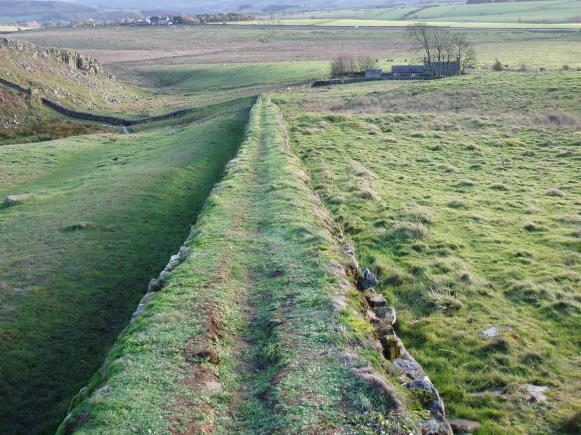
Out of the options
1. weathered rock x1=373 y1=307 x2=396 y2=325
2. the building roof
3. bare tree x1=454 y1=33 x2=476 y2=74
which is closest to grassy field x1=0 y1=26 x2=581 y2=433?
weathered rock x1=373 y1=307 x2=396 y2=325

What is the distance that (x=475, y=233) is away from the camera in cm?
2161

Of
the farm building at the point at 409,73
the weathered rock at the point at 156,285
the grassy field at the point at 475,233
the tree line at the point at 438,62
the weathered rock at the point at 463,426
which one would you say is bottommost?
the weathered rock at the point at 463,426

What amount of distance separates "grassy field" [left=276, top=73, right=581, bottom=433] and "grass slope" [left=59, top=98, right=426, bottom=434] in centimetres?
292

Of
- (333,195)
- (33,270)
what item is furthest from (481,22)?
(33,270)

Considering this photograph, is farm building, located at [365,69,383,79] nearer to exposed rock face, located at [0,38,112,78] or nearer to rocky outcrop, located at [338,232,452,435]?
exposed rock face, located at [0,38,112,78]

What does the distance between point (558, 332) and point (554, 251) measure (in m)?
6.22

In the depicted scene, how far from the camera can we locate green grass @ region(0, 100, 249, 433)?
13367mm

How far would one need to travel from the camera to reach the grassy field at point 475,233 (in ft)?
41.0

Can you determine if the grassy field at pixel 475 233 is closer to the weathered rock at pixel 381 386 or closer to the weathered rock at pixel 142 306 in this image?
the weathered rock at pixel 381 386

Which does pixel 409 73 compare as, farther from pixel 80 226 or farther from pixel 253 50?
pixel 253 50

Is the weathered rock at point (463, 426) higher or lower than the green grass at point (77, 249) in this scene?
lower

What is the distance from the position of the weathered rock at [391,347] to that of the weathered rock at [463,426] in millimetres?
1772

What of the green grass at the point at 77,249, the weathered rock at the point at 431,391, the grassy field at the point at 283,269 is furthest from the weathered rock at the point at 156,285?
the weathered rock at the point at 431,391

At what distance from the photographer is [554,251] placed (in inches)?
774
